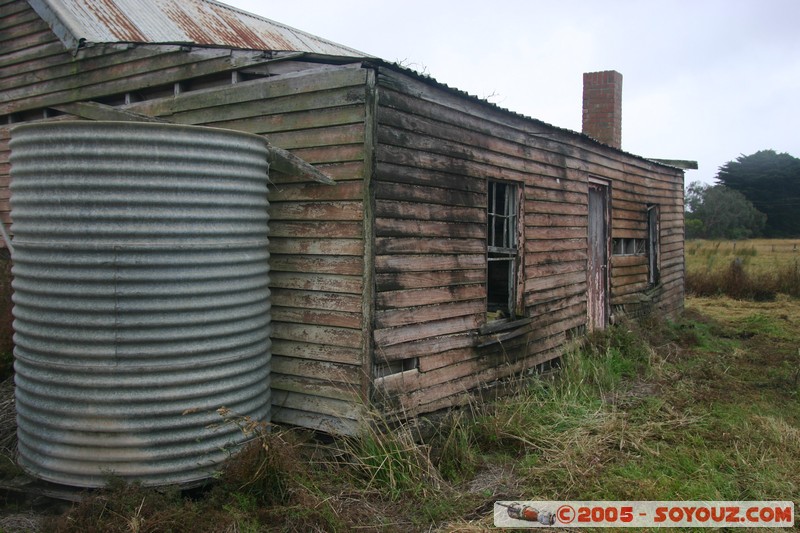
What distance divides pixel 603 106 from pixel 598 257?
4.17m

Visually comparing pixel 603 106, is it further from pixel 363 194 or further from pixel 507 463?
pixel 507 463

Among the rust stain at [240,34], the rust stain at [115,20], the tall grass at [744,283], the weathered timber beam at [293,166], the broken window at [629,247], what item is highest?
the rust stain at [240,34]

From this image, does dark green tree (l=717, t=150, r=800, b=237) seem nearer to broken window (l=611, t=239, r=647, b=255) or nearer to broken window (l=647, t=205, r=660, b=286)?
broken window (l=647, t=205, r=660, b=286)

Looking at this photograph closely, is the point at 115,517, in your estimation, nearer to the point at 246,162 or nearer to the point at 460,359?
the point at 246,162

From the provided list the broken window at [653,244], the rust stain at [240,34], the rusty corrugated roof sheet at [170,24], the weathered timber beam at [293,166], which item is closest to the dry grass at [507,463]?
the weathered timber beam at [293,166]

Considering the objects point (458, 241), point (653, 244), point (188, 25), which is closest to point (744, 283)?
point (653, 244)

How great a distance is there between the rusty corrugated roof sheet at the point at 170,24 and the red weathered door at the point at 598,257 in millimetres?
5101

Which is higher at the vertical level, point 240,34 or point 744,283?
point 240,34

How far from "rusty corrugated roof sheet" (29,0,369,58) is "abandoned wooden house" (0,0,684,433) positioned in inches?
1.4

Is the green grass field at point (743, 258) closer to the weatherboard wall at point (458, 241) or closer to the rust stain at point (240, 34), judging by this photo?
the weatherboard wall at point (458, 241)

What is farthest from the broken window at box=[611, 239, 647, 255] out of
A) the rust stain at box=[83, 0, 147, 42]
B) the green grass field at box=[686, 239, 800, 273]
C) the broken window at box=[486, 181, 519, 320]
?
the rust stain at box=[83, 0, 147, 42]

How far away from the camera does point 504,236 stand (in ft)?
23.6

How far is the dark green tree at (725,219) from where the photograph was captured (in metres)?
43.0

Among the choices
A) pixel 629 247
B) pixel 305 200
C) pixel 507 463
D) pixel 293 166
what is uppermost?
pixel 293 166
